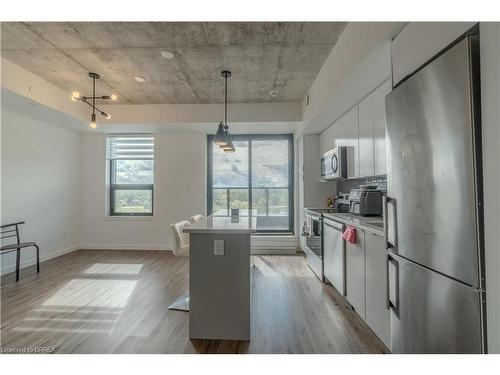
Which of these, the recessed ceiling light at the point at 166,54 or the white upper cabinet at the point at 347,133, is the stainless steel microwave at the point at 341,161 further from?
the recessed ceiling light at the point at 166,54

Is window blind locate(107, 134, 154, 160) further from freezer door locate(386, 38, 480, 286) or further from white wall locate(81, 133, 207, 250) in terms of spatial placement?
freezer door locate(386, 38, 480, 286)

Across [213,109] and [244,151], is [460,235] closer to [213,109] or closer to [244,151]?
[213,109]

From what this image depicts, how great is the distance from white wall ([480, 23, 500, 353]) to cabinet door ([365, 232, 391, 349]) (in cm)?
87

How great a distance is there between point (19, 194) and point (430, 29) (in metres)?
5.58

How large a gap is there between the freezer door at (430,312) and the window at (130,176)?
16.8 ft

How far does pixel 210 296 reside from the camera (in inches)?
84.6

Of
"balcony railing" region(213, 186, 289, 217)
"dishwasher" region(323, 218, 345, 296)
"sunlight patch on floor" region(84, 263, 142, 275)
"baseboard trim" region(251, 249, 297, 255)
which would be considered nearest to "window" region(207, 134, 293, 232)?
"balcony railing" region(213, 186, 289, 217)

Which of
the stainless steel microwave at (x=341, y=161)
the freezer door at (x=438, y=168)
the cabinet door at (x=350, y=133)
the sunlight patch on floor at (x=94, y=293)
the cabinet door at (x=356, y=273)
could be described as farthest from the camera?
the stainless steel microwave at (x=341, y=161)

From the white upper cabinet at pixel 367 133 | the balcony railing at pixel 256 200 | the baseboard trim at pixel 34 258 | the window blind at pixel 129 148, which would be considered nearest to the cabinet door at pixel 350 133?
the white upper cabinet at pixel 367 133

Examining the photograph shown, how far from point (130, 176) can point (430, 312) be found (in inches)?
225

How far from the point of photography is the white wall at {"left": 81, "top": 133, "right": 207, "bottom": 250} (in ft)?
17.9

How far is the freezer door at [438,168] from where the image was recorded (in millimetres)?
1101

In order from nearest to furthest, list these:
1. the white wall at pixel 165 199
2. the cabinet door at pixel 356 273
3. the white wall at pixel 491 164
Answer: the white wall at pixel 491 164
the cabinet door at pixel 356 273
the white wall at pixel 165 199

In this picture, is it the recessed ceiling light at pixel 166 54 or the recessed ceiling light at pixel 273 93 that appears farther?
the recessed ceiling light at pixel 273 93
